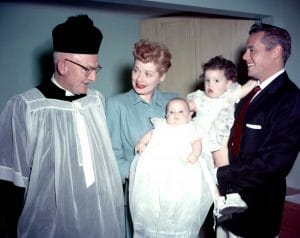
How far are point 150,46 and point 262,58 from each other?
0.63 metres

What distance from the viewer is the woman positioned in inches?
79.4

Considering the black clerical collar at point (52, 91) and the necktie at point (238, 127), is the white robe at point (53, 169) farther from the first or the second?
the necktie at point (238, 127)

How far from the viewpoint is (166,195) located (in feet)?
5.80

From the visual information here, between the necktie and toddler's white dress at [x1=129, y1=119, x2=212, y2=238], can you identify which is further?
the necktie

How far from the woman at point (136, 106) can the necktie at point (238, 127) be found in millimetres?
476

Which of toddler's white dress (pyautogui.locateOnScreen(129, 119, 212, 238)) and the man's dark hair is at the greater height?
the man's dark hair

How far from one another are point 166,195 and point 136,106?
0.58 meters

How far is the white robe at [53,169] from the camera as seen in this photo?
5.70 ft

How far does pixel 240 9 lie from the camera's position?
2.96 meters

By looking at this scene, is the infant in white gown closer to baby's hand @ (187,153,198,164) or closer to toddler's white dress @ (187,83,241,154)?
baby's hand @ (187,153,198,164)

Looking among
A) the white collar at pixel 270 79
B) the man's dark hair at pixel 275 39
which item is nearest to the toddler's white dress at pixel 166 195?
the white collar at pixel 270 79

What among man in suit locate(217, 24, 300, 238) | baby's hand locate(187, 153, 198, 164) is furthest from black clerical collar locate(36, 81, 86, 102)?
man in suit locate(217, 24, 300, 238)

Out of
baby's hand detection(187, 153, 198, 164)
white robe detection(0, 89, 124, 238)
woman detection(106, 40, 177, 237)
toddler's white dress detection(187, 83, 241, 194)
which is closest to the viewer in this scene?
white robe detection(0, 89, 124, 238)

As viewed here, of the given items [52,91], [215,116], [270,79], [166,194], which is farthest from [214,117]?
[52,91]
